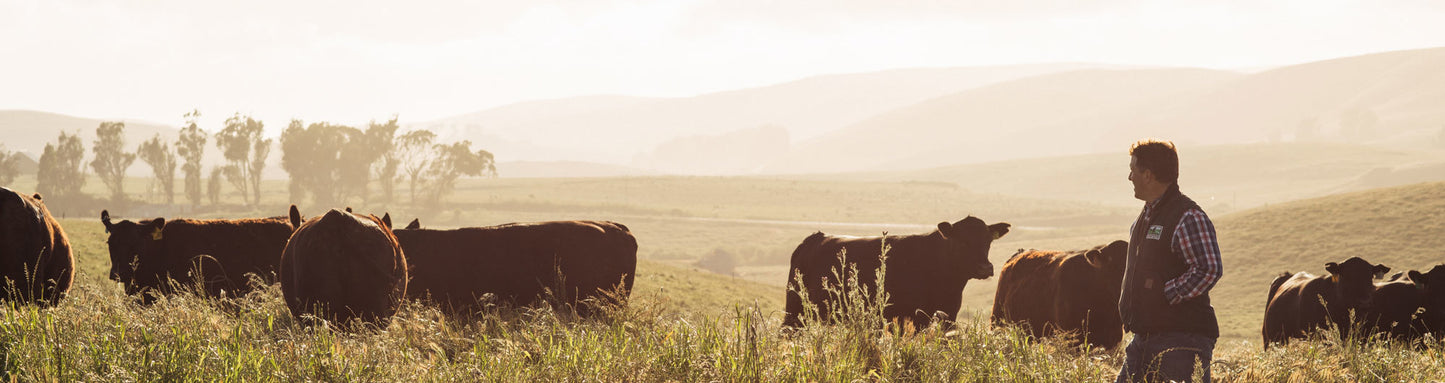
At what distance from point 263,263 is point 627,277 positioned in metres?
4.58

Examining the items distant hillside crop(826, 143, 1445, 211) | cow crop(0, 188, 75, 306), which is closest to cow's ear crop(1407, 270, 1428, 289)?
cow crop(0, 188, 75, 306)

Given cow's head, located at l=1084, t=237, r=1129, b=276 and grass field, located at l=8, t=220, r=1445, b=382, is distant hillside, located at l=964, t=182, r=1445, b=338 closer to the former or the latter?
cow's head, located at l=1084, t=237, r=1129, b=276

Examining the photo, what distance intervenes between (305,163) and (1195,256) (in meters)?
93.3

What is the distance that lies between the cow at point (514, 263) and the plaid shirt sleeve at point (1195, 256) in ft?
21.5

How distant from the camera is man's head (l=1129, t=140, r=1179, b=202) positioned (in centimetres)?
525

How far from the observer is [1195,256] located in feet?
16.6

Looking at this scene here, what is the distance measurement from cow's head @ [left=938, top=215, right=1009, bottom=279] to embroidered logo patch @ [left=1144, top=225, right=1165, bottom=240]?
4545 mm

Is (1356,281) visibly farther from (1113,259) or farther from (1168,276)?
(1168,276)

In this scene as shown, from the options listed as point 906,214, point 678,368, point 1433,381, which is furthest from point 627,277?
point 906,214

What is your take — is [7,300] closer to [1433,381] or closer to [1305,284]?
[1433,381]

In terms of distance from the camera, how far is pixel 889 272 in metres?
10.4

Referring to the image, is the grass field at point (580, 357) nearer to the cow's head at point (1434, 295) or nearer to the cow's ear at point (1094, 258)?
the cow's ear at point (1094, 258)

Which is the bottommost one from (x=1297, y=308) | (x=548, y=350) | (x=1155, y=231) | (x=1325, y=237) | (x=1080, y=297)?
(x=1325, y=237)

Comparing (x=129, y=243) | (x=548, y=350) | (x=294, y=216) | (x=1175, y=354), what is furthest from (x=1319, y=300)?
(x=129, y=243)
